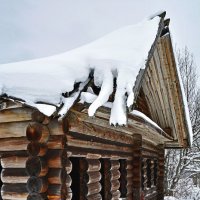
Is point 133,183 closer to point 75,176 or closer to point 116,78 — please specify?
point 75,176

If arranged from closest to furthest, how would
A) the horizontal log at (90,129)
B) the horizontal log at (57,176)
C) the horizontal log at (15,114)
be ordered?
the horizontal log at (57,176) → the horizontal log at (15,114) → the horizontal log at (90,129)

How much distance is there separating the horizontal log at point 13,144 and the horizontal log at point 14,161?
0.40 ft

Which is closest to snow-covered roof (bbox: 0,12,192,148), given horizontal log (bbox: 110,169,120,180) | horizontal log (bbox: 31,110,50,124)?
horizontal log (bbox: 31,110,50,124)

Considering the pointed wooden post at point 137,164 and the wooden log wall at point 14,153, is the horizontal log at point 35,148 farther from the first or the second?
the pointed wooden post at point 137,164

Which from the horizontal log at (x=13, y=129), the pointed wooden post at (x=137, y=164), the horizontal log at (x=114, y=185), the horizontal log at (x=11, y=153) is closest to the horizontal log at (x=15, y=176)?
the horizontal log at (x=11, y=153)

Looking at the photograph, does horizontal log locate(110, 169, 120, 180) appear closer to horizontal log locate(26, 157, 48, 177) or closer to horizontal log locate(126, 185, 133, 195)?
horizontal log locate(126, 185, 133, 195)

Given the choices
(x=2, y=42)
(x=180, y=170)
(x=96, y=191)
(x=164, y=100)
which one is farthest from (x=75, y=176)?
(x=2, y=42)

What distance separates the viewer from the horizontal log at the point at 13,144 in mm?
5254

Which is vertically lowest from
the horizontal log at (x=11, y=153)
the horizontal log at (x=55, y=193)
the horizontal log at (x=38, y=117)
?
the horizontal log at (x=55, y=193)

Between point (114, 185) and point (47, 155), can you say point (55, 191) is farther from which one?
point (114, 185)

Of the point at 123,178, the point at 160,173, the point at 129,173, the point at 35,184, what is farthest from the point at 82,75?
the point at 160,173

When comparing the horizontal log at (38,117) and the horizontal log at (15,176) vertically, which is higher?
the horizontal log at (38,117)

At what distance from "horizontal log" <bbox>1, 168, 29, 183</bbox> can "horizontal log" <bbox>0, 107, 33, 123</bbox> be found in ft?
2.26

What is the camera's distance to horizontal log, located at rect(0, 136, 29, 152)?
5.25 metres
